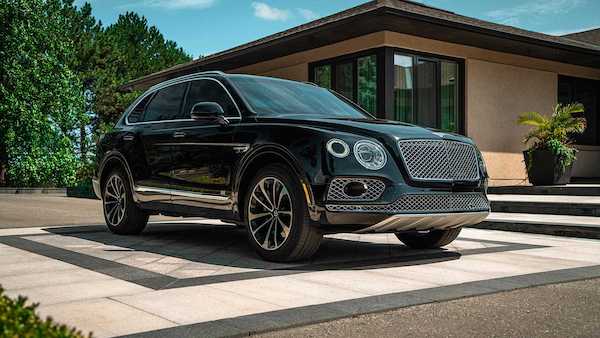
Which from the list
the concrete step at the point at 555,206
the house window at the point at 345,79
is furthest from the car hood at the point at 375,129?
the house window at the point at 345,79

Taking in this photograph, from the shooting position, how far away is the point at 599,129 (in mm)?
20484

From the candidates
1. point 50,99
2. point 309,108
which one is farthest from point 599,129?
point 50,99

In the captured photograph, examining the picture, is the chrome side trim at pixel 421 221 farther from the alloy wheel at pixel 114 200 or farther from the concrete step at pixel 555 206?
the concrete step at pixel 555 206

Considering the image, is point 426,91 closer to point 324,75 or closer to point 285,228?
point 324,75

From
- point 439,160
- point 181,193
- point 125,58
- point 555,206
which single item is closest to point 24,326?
point 439,160

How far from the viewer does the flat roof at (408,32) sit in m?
14.6

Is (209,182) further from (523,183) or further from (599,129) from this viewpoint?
(599,129)

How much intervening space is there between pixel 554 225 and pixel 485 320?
6069mm

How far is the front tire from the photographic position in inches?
231

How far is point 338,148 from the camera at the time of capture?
5777 mm

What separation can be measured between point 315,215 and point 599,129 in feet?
56.8

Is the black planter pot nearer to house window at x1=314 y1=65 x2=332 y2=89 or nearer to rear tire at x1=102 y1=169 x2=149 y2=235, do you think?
house window at x1=314 y1=65 x2=332 y2=89

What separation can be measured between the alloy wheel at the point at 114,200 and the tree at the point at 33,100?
72.4 ft

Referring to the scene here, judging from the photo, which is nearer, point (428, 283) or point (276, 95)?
point (428, 283)
